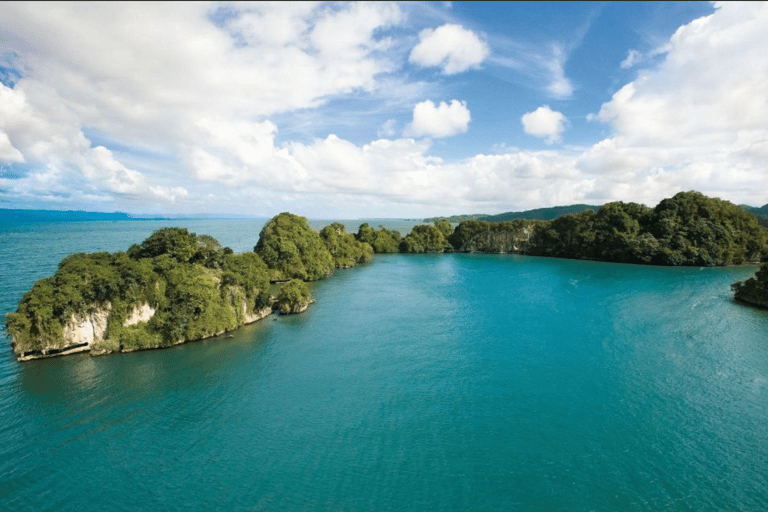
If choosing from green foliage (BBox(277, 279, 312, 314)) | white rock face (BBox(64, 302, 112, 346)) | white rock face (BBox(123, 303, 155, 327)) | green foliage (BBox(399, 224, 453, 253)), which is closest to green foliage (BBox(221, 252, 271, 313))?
green foliage (BBox(277, 279, 312, 314))

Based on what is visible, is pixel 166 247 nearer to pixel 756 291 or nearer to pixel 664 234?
pixel 756 291

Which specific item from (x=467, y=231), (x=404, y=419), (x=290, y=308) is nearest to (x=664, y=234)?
(x=467, y=231)

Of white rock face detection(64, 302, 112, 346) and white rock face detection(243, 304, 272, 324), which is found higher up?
white rock face detection(64, 302, 112, 346)

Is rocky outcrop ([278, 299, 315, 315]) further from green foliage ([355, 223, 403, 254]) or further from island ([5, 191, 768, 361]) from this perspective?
green foliage ([355, 223, 403, 254])

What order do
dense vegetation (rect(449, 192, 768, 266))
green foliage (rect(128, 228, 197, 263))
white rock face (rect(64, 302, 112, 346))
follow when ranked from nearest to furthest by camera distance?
white rock face (rect(64, 302, 112, 346)) < green foliage (rect(128, 228, 197, 263)) < dense vegetation (rect(449, 192, 768, 266))

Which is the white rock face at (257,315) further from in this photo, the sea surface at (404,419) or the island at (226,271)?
the sea surface at (404,419)

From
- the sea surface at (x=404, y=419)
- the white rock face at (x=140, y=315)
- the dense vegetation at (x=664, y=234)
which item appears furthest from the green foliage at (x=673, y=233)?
the white rock face at (x=140, y=315)
